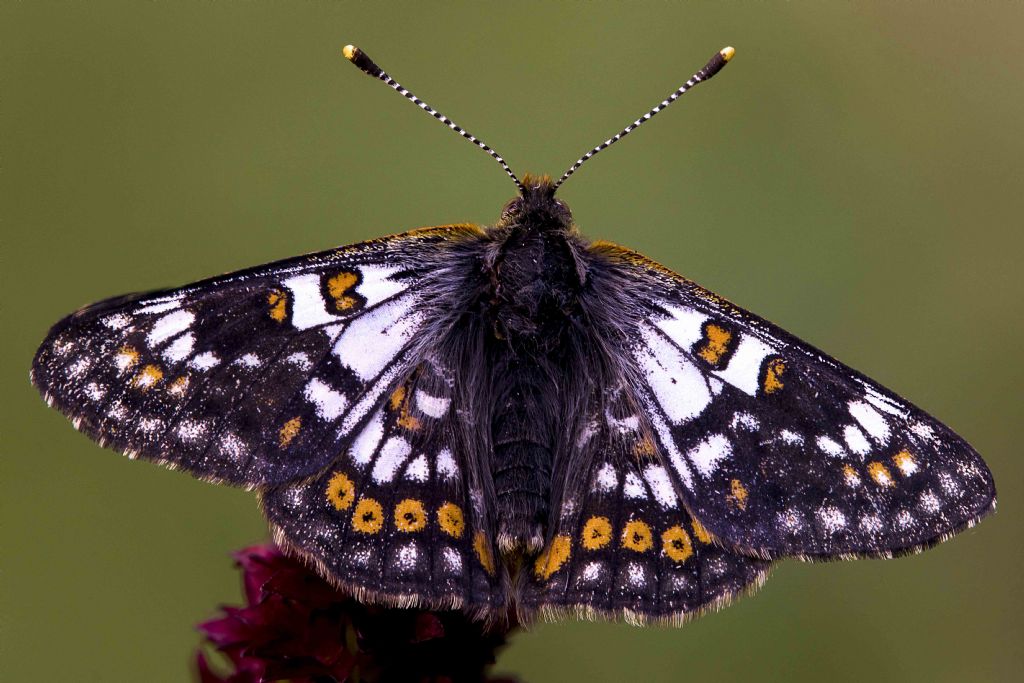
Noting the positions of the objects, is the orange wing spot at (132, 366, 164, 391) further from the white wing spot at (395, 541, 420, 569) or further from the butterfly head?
the butterfly head

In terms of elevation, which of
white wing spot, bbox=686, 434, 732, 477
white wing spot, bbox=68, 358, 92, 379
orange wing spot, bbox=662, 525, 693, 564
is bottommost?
orange wing spot, bbox=662, 525, 693, 564

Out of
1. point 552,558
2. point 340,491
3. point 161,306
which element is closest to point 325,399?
point 340,491

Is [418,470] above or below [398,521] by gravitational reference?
above

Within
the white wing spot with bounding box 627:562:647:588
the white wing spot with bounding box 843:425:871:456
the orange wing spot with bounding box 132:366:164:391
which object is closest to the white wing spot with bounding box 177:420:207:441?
the orange wing spot with bounding box 132:366:164:391

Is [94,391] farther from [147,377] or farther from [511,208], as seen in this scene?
[511,208]

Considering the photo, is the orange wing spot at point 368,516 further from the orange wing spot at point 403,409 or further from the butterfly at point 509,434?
the orange wing spot at point 403,409

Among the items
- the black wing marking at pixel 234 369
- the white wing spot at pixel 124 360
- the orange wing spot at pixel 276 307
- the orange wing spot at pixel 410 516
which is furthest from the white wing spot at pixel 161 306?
the orange wing spot at pixel 410 516

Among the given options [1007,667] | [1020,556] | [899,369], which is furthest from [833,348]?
[1007,667]
